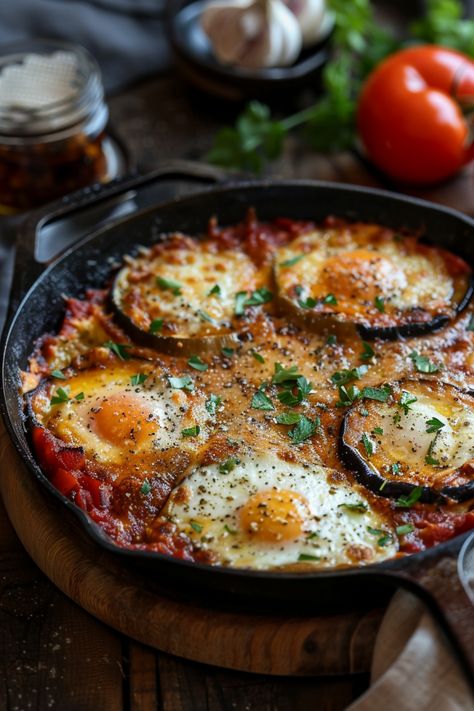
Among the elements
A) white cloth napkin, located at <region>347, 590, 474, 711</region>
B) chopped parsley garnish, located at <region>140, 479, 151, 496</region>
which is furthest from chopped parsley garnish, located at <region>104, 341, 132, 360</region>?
white cloth napkin, located at <region>347, 590, 474, 711</region>

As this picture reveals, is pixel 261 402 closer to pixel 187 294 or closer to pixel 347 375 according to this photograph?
pixel 347 375

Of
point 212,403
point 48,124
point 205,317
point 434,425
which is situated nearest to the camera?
point 434,425

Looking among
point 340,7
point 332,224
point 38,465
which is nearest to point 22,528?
point 38,465

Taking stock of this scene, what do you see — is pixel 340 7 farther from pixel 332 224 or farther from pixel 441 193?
pixel 332 224

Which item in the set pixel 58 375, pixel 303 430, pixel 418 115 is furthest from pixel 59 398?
pixel 418 115

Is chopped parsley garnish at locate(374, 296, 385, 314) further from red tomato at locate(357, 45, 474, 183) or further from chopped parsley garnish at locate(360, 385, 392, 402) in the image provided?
red tomato at locate(357, 45, 474, 183)
